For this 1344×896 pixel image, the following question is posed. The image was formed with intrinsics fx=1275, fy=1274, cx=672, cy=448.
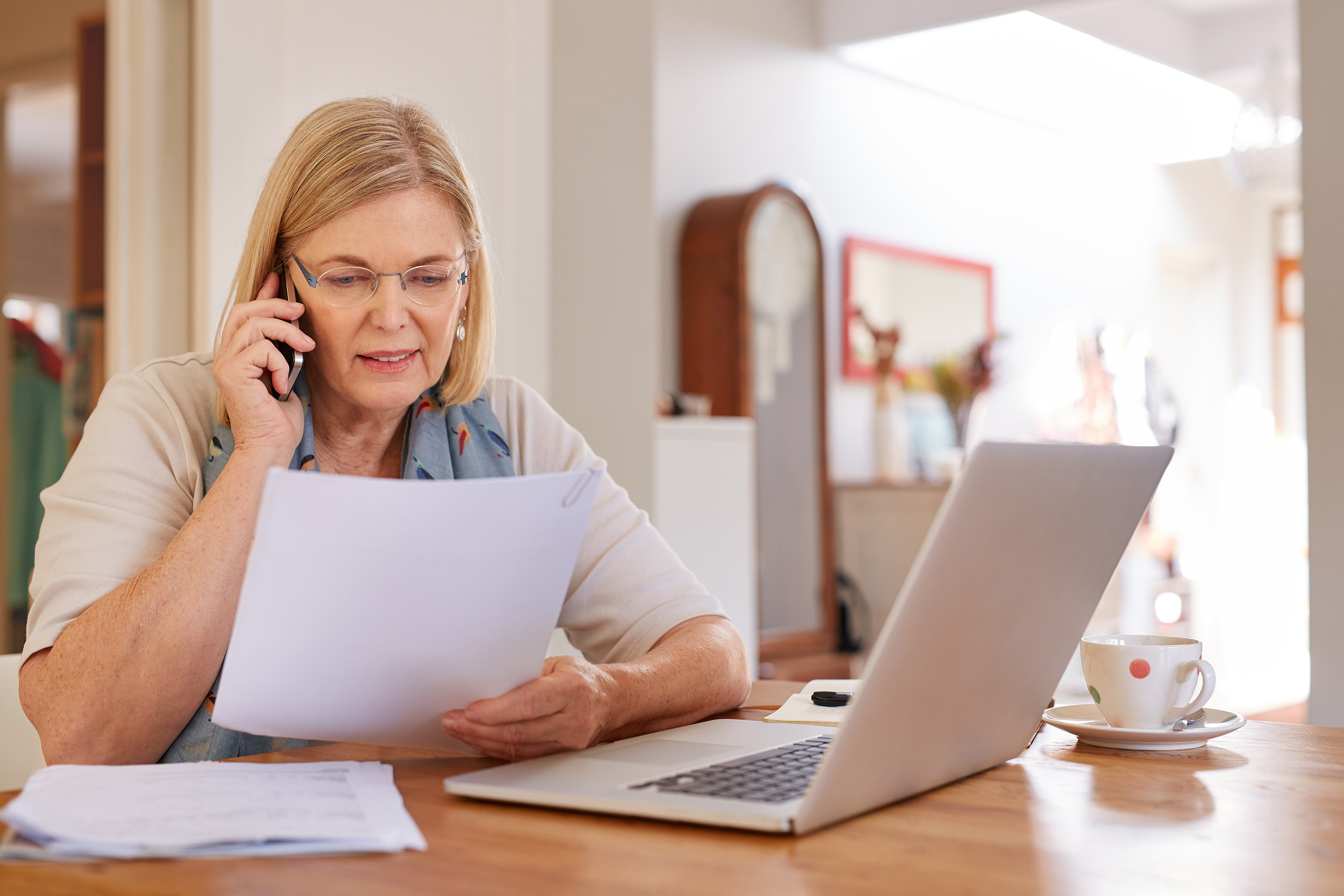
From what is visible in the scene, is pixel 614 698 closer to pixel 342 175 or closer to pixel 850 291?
pixel 342 175

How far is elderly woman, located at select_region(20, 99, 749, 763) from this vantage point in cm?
108

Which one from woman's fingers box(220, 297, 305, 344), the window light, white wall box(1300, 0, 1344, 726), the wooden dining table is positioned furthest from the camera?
the window light

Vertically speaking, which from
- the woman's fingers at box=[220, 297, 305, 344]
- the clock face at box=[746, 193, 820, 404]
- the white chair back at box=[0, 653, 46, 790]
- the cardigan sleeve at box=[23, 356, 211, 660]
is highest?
the clock face at box=[746, 193, 820, 404]

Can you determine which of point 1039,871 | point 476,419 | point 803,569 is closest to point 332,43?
point 476,419

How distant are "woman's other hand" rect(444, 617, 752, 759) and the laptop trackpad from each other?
1.2 inches

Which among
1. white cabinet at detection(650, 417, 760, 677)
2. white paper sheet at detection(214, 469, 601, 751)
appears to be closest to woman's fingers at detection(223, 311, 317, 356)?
white paper sheet at detection(214, 469, 601, 751)

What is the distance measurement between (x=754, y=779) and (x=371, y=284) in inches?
28.0

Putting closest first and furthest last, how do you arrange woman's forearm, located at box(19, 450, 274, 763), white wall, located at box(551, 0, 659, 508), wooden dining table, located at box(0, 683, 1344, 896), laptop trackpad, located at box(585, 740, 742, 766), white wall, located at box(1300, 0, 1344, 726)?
wooden dining table, located at box(0, 683, 1344, 896)
laptop trackpad, located at box(585, 740, 742, 766)
woman's forearm, located at box(19, 450, 274, 763)
white wall, located at box(1300, 0, 1344, 726)
white wall, located at box(551, 0, 659, 508)

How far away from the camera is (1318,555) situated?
2223 mm

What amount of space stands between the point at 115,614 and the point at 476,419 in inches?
21.0

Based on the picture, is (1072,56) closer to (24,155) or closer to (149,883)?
(24,155)

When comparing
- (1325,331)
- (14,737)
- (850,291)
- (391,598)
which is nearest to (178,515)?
(14,737)

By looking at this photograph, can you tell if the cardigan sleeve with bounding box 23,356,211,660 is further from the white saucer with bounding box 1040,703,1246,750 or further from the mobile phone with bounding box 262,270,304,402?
the white saucer with bounding box 1040,703,1246,750

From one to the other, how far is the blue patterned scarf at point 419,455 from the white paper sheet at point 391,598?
0.93 feet
